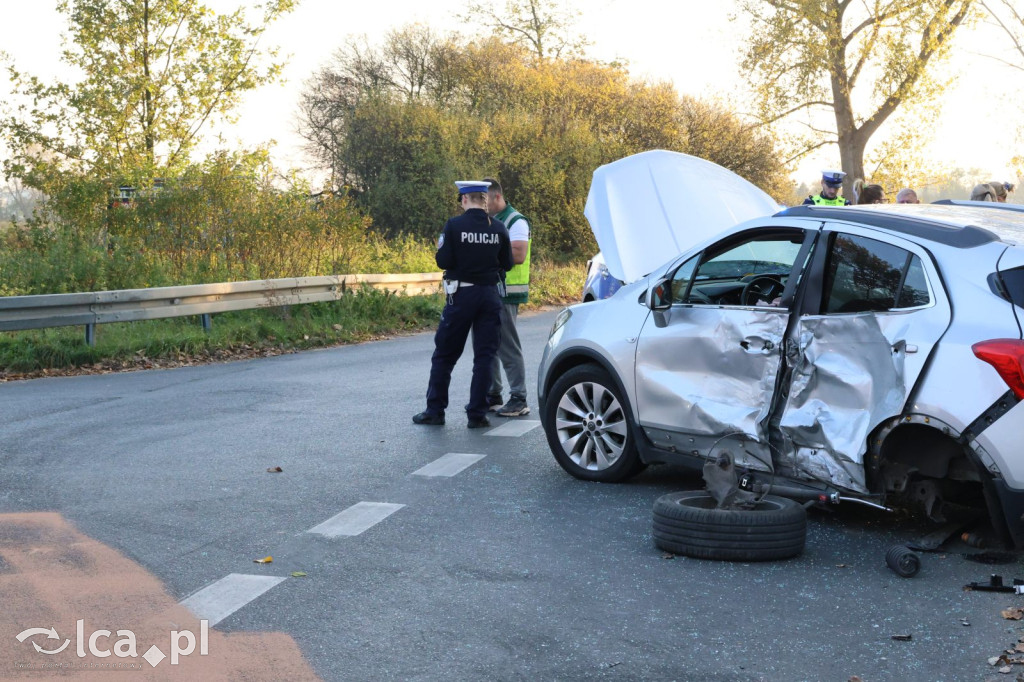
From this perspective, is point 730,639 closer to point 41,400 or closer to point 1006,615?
point 1006,615

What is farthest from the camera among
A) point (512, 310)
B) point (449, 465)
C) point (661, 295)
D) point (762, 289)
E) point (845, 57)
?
point (845, 57)

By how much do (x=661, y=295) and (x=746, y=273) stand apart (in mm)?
730

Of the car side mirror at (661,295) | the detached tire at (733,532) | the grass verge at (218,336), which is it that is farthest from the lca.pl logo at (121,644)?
the grass verge at (218,336)

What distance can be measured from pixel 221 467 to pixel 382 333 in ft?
33.3

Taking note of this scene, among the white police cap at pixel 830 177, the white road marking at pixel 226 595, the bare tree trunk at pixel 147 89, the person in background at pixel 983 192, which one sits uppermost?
the bare tree trunk at pixel 147 89

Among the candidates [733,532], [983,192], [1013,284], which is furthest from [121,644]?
[983,192]

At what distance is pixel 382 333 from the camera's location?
18.0m

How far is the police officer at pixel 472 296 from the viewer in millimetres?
9266

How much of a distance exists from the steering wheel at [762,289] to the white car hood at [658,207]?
3.71 feet

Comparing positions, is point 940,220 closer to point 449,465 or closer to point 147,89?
point 449,465

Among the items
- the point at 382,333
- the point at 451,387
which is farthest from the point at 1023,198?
the point at 451,387

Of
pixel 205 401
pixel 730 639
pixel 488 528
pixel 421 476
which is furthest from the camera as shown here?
pixel 205 401

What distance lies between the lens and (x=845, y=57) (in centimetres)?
3350

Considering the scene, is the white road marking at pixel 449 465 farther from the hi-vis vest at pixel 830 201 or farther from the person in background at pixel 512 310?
the hi-vis vest at pixel 830 201
